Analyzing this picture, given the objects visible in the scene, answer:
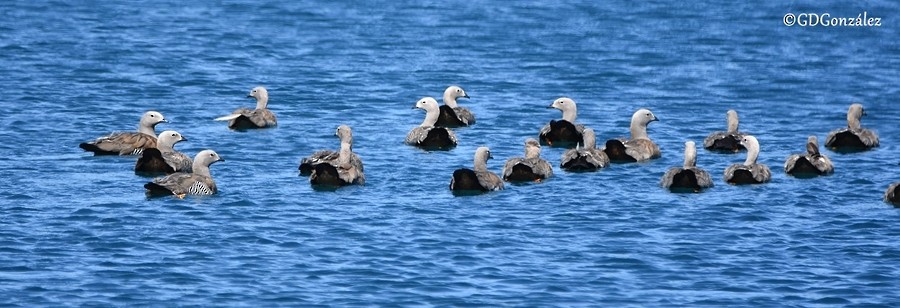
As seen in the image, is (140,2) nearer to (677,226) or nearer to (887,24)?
(887,24)

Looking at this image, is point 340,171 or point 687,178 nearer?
point 687,178

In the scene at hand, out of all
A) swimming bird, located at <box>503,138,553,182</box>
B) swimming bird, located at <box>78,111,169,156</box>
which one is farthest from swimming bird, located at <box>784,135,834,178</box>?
swimming bird, located at <box>78,111,169,156</box>

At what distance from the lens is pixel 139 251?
21469mm

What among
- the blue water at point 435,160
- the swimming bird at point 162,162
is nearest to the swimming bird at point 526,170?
the blue water at point 435,160

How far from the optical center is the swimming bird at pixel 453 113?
31.0m

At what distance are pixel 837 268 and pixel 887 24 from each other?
24059 millimetres

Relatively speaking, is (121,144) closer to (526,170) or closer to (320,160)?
(320,160)

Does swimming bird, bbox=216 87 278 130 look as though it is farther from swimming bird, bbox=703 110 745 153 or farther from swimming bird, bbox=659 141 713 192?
swimming bird, bbox=659 141 713 192

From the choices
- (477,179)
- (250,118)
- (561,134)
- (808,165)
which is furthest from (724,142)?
(250,118)

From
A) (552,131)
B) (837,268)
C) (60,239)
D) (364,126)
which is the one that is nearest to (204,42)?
(364,126)

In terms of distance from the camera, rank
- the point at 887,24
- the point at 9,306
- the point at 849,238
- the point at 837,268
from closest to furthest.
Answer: the point at 9,306
the point at 837,268
the point at 849,238
the point at 887,24

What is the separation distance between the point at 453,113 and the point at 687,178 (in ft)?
22.1

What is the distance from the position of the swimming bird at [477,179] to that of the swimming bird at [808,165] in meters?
4.12

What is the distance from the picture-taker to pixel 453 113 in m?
31.1
